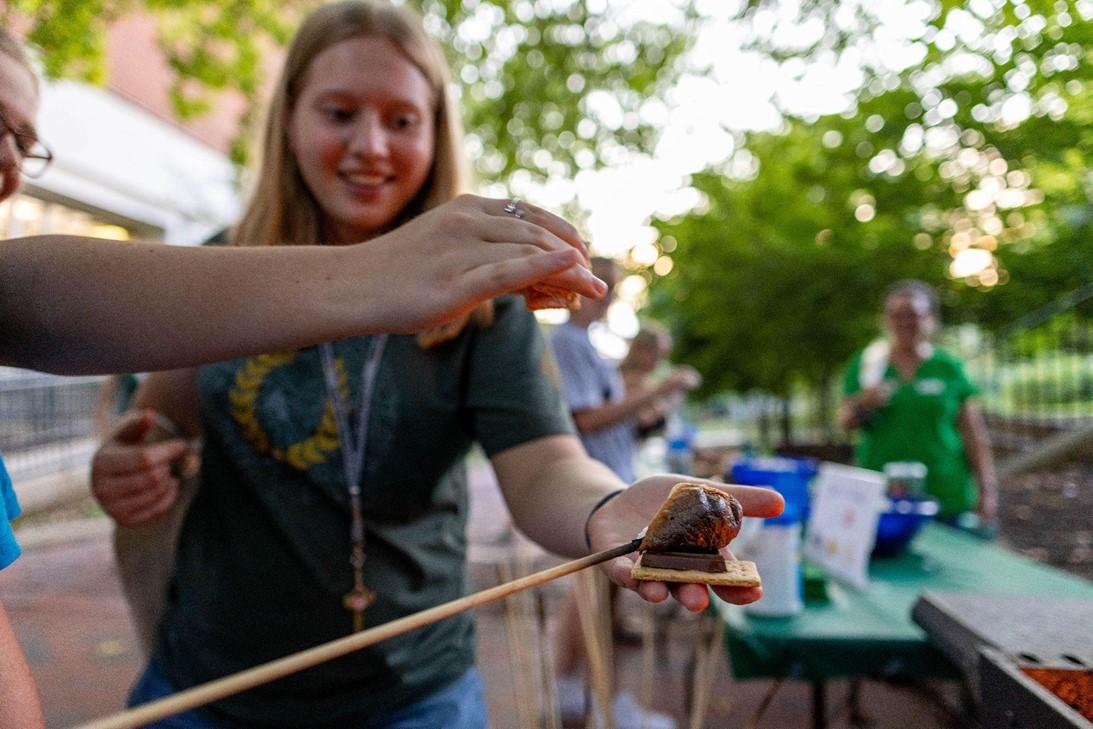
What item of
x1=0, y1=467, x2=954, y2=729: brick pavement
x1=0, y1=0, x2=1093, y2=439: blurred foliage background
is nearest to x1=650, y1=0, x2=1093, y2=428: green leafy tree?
x1=0, y1=0, x2=1093, y2=439: blurred foliage background

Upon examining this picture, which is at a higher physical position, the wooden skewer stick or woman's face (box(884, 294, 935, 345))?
woman's face (box(884, 294, 935, 345))

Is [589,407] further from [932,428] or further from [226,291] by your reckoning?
[226,291]

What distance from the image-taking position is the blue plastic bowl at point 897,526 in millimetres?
2982

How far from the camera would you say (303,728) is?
4.77 feet

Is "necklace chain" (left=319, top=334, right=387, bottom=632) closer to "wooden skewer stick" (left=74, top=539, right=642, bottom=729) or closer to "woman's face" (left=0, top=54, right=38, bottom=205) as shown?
"woman's face" (left=0, top=54, right=38, bottom=205)

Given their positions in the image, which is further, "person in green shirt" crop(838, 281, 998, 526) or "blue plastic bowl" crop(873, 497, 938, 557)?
"person in green shirt" crop(838, 281, 998, 526)

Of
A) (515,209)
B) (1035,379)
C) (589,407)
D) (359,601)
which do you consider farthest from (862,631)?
(1035,379)

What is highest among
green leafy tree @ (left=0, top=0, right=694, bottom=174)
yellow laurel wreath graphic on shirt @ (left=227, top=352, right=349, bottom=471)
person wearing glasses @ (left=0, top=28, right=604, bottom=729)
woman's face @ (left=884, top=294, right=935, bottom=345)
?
green leafy tree @ (left=0, top=0, right=694, bottom=174)

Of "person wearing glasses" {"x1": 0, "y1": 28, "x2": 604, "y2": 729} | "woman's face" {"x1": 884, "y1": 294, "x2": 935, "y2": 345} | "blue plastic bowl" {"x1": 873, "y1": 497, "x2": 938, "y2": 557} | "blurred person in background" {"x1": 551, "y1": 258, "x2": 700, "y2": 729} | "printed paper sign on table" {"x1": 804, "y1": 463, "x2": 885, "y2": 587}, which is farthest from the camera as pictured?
"woman's face" {"x1": 884, "y1": 294, "x2": 935, "y2": 345}

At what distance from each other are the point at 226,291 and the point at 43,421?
10.5 metres

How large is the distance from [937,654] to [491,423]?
4.93 feet

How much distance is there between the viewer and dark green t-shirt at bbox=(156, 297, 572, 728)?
1.53 metres

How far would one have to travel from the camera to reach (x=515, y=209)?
920 millimetres

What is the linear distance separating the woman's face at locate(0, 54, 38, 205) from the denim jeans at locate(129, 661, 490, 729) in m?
1.02
